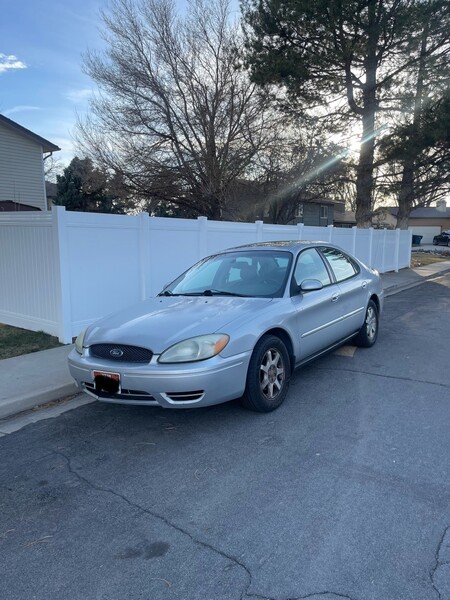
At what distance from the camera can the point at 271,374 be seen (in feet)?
14.7

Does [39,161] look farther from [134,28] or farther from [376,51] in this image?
[376,51]

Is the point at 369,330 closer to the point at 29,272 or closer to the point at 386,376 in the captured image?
the point at 386,376

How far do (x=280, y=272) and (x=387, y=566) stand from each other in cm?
332

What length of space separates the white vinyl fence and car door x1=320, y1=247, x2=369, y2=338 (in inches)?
142

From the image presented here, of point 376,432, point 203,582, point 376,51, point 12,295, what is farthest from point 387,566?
point 376,51

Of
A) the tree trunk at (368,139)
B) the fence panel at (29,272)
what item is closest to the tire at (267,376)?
the fence panel at (29,272)

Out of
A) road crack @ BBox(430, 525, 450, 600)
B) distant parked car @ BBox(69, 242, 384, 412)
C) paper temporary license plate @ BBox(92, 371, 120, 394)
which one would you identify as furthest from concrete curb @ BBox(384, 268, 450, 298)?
road crack @ BBox(430, 525, 450, 600)

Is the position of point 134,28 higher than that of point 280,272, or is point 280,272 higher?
point 134,28

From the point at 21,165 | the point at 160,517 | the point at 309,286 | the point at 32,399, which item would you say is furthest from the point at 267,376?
the point at 21,165

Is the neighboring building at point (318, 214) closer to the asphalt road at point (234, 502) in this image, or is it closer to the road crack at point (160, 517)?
the asphalt road at point (234, 502)

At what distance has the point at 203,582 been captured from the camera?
2375 mm

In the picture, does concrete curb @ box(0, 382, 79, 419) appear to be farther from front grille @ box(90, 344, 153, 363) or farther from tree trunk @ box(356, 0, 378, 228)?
tree trunk @ box(356, 0, 378, 228)

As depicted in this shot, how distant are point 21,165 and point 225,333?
1969cm

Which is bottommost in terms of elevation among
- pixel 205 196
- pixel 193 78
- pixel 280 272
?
pixel 280 272
